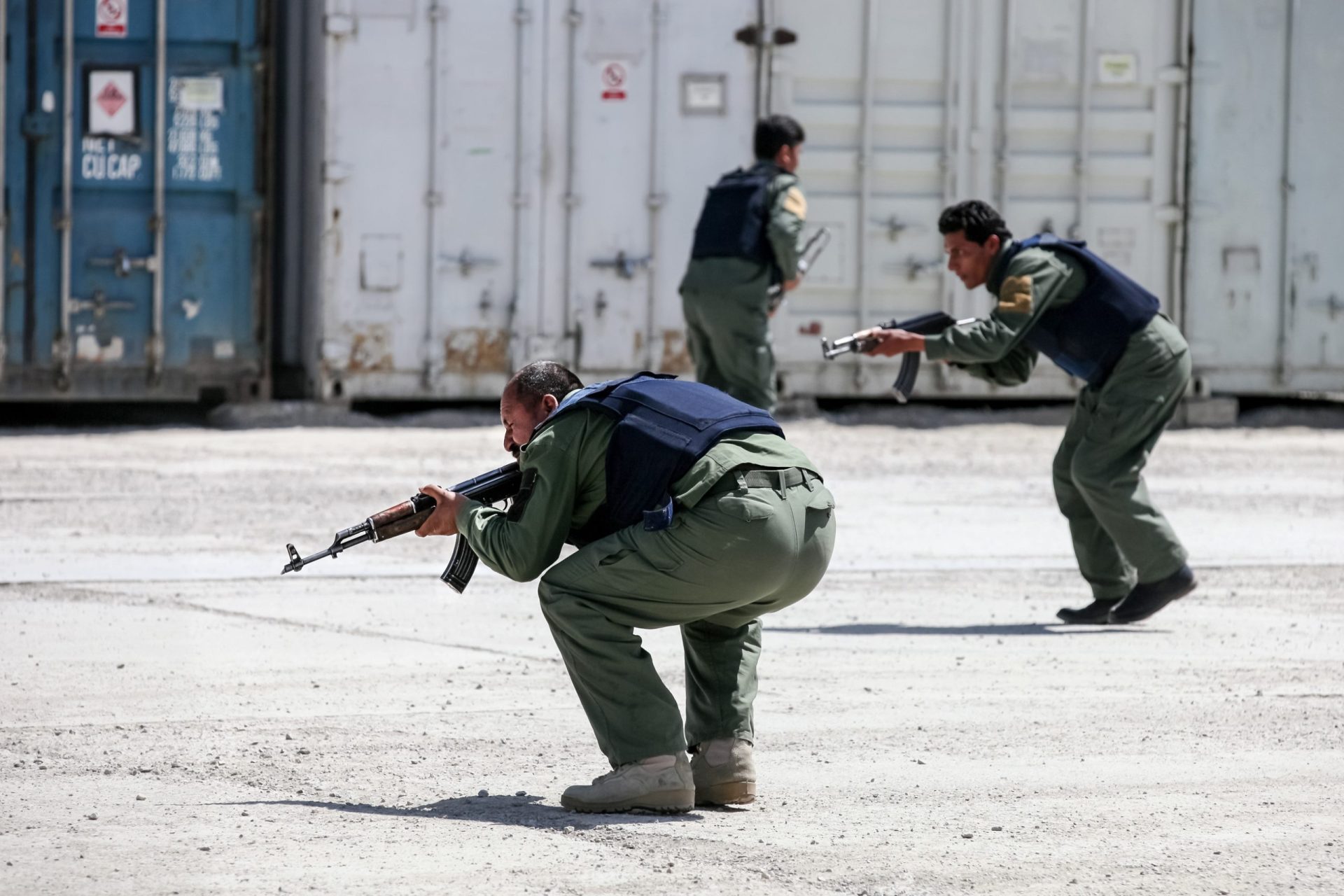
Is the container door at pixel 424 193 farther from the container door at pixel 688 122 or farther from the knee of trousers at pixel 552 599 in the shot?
the knee of trousers at pixel 552 599

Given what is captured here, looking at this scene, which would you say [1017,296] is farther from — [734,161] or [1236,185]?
[1236,185]

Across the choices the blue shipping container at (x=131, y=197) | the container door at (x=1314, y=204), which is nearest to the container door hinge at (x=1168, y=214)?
the container door at (x=1314, y=204)

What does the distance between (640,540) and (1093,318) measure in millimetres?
3430

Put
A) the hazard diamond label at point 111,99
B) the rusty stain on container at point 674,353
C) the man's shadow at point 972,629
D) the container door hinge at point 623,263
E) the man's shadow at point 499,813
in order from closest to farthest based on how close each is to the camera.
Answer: the man's shadow at point 499,813, the man's shadow at point 972,629, the hazard diamond label at point 111,99, the container door hinge at point 623,263, the rusty stain on container at point 674,353

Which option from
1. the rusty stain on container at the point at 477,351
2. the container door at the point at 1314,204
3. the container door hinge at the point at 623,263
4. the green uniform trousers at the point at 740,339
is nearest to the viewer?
the green uniform trousers at the point at 740,339

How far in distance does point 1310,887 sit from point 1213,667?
259 cm

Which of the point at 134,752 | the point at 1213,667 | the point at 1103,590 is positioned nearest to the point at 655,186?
the point at 1103,590

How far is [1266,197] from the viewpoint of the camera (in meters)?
14.1

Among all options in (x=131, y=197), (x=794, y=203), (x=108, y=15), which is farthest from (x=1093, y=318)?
(x=108, y=15)

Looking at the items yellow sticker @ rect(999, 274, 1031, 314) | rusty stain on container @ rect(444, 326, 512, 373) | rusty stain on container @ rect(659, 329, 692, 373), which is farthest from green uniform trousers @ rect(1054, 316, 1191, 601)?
rusty stain on container @ rect(444, 326, 512, 373)

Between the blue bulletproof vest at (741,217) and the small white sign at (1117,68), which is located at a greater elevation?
the small white sign at (1117,68)

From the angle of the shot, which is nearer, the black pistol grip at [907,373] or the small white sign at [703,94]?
the black pistol grip at [907,373]

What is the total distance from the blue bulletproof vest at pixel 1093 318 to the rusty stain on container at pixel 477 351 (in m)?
6.10

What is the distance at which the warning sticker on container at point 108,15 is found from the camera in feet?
41.1
